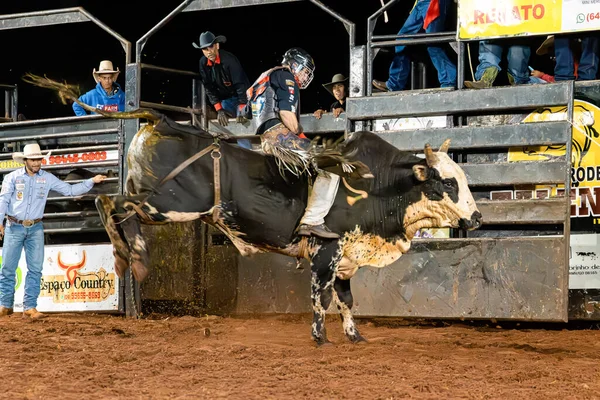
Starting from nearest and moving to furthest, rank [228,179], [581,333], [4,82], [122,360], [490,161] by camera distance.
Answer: [122,360], [228,179], [581,333], [490,161], [4,82]

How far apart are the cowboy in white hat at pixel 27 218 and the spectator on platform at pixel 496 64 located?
3.93 m

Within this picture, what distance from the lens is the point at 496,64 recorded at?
26.6 ft

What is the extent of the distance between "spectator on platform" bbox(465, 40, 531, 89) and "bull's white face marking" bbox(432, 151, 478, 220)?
4.58 feet

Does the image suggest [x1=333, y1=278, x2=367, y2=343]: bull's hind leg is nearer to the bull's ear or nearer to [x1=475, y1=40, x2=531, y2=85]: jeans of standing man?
the bull's ear

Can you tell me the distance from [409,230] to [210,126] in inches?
126

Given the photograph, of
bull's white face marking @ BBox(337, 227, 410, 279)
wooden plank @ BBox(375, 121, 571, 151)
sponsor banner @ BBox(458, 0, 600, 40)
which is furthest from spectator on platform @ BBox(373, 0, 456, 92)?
bull's white face marking @ BBox(337, 227, 410, 279)

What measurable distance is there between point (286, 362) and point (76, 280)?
4.38m

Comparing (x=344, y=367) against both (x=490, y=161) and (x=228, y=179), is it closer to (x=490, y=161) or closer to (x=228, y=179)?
(x=228, y=179)

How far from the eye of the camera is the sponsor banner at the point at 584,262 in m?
7.68

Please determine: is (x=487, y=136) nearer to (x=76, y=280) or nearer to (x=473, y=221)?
(x=473, y=221)

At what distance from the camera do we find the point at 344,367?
547 cm

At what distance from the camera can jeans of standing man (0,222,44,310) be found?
29.8ft

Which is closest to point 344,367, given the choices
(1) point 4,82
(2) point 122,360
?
(2) point 122,360

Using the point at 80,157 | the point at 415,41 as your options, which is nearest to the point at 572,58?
the point at 415,41
